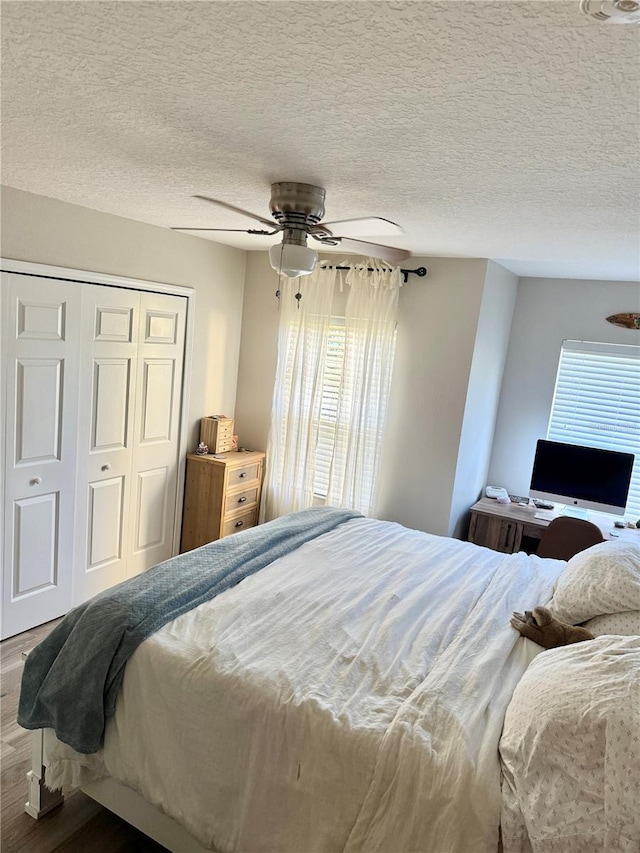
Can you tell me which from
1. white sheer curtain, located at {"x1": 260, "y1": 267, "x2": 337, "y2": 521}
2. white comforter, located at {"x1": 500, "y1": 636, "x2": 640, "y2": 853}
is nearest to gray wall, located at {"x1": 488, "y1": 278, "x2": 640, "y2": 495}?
white sheer curtain, located at {"x1": 260, "y1": 267, "x2": 337, "y2": 521}

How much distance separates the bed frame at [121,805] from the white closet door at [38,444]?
125 centimetres

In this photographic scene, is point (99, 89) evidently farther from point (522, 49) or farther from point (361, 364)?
point (361, 364)

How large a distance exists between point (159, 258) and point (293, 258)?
188cm

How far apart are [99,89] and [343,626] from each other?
1.89 metres

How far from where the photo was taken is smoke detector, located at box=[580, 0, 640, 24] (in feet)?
2.96

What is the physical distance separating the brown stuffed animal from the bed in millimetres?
54

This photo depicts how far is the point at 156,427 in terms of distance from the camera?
3998 mm

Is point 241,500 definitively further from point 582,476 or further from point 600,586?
point 600,586

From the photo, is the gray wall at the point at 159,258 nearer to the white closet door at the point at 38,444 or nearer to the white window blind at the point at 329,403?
the white closet door at the point at 38,444

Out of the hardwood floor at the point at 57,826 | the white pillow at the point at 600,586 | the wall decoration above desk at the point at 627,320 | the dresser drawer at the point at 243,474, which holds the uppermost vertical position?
the wall decoration above desk at the point at 627,320

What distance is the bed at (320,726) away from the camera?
4.96ft

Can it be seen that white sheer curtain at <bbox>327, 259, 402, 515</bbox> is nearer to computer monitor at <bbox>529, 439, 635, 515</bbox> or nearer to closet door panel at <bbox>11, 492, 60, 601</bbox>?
computer monitor at <bbox>529, 439, 635, 515</bbox>

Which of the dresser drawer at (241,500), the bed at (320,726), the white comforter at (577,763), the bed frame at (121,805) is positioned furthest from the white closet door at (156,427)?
the white comforter at (577,763)

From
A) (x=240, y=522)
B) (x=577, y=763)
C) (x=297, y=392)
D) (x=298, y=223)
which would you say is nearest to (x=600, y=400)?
(x=297, y=392)
